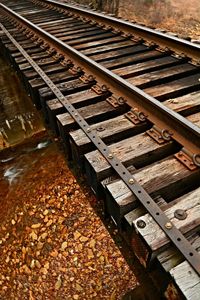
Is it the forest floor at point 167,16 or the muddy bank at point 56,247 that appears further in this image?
the forest floor at point 167,16

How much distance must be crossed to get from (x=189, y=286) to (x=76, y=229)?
343cm

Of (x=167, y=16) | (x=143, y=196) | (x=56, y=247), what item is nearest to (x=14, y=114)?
(x=56, y=247)

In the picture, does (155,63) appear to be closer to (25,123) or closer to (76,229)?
(76,229)

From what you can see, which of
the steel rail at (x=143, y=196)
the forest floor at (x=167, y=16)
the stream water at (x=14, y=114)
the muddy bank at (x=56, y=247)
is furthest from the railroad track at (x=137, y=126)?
the forest floor at (x=167, y=16)

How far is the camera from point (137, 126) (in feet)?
10.5

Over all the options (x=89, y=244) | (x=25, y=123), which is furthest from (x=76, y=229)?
(x=25, y=123)

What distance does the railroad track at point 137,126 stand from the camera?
2.04 meters

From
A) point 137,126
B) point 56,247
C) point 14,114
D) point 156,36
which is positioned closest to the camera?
point 137,126

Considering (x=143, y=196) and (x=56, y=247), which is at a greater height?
(x=143, y=196)

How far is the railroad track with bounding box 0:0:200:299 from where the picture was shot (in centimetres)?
204

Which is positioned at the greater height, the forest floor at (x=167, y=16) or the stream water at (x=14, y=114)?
the forest floor at (x=167, y=16)

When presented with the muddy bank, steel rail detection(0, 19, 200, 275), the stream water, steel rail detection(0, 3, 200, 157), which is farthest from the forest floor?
steel rail detection(0, 19, 200, 275)

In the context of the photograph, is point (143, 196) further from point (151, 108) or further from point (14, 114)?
point (14, 114)

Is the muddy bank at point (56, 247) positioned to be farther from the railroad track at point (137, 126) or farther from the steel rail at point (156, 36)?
the steel rail at point (156, 36)
